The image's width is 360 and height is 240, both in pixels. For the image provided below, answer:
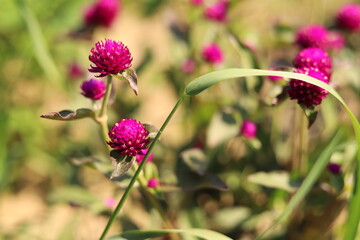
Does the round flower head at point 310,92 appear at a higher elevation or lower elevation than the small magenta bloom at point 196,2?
lower

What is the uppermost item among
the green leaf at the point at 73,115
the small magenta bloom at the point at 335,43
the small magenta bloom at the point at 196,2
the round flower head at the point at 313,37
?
the small magenta bloom at the point at 196,2

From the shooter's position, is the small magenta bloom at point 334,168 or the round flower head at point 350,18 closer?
the small magenta bloom at point 334,168

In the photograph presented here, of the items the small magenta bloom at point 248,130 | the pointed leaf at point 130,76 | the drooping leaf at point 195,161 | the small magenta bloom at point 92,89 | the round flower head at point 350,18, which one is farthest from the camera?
the round flower head at point 350,18

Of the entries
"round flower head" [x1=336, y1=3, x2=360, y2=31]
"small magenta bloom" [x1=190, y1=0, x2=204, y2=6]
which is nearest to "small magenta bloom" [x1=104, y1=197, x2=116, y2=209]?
"small magenta bloom" [x1=190, y1=0, x2=204, y2=6]

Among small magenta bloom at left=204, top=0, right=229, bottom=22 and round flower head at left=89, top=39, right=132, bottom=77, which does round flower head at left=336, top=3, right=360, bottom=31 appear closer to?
small magenta bloom at left=204, top=0, right=229, bottom=22

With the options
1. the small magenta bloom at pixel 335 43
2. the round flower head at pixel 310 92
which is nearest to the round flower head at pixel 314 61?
the round flower head at pixel 310 92

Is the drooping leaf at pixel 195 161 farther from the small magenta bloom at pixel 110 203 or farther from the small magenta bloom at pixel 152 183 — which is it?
the small magenta bloom at pixel 110 203

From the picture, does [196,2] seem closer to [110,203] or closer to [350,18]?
[350,18]
